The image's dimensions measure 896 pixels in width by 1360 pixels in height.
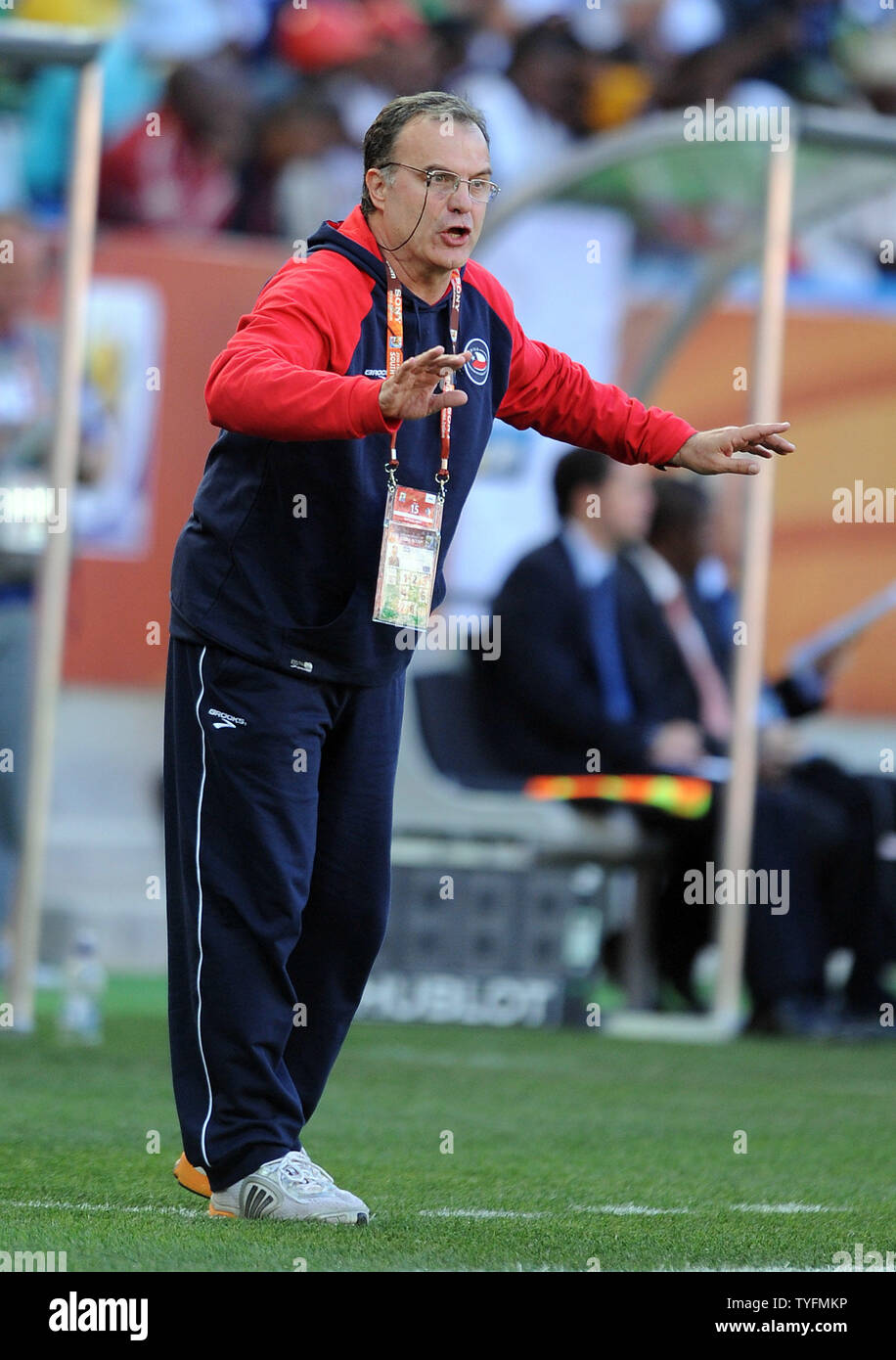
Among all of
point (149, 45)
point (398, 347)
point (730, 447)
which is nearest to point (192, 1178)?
point (398, 347)

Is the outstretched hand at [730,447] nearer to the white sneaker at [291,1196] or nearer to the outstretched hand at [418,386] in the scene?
the outstretched hand at [418,386]

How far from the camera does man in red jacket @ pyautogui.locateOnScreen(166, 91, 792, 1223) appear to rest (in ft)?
11.6

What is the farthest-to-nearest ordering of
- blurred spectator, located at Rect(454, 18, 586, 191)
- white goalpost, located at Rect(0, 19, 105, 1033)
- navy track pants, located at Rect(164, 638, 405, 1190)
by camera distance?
blurred spectator, located at Rect(454, 18, 586, 191) → white goalpost, located at Rect(0, 19, 105, 1033) → navy track pants, located at Rect(164, 638, 405, 1190)

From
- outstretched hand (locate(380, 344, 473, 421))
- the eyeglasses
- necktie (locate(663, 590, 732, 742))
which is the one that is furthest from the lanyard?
necktie (locate(663, 590, 732, 742))

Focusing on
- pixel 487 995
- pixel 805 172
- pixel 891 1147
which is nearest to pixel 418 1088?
pixel 891 1147

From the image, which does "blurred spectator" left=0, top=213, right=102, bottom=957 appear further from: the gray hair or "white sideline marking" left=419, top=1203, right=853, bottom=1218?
"white sideline marking" left=419, top=1203, right=853, bottom=1218

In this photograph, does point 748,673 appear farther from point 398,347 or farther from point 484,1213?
point 398,347

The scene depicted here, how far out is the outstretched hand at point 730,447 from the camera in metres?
3.74

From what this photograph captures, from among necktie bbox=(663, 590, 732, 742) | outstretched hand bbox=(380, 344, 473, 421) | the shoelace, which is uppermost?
outstretched hand bbox=(380, 344, 473, 421)

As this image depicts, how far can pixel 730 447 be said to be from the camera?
3.79 meters

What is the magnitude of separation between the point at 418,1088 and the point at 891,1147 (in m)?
1.36

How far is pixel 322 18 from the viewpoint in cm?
1249

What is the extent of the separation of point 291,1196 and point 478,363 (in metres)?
1.36

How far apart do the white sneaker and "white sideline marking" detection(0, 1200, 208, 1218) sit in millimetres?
96
